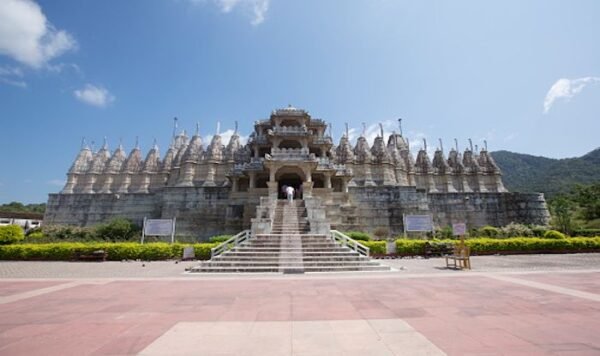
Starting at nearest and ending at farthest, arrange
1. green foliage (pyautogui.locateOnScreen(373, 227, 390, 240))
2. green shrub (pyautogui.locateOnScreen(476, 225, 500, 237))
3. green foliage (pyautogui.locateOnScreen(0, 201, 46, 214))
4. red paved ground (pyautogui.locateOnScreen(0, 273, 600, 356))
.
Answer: red paved ground (pyautogui.locateOnScreen(0, 273, 600, 356)), green foliage (pyautogui.locateOnScreen(373, 227, 390, 240)), green shrub (pyautogui.locateOnScreen(476, 225, 500, 237)), green foliage (pyautogui.locateOnScreen(0, 201, 46, 214))

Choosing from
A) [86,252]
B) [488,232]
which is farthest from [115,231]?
[488,232]

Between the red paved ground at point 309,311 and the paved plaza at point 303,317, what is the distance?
24 mm

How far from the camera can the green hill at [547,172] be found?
87.4 meters

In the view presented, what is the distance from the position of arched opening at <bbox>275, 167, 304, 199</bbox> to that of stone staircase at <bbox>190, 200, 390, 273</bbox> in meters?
9.78

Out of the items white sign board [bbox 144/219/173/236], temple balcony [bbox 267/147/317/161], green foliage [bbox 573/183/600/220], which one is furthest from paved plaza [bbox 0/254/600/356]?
green foliage [bbox 573/183/600/220]

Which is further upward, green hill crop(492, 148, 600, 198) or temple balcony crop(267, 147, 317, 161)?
green hill crop(492, 148, 600, 198)

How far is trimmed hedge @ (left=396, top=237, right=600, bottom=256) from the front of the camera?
18.8m

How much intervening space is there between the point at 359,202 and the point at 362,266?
15.0 meters

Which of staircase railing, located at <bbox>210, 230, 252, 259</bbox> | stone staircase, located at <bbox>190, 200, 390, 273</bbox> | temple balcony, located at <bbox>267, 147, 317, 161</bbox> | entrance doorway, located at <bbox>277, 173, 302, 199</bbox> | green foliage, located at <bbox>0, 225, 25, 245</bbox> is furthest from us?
entrance doorway, located at <bbox>277, 173, 302, 199</bbox>

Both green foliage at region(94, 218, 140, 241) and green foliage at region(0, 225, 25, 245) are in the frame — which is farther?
green foliage at region(94, 218, 140, 241)

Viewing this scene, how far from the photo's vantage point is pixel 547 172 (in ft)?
339

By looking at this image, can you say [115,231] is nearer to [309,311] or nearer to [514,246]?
[309,311]

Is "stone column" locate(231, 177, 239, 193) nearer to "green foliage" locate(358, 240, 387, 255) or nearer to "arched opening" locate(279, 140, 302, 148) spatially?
"arched opening" locate(279, 140, 302, 148)

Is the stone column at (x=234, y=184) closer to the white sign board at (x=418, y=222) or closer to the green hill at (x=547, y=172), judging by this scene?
the white sign board at (x=418, y=222)
